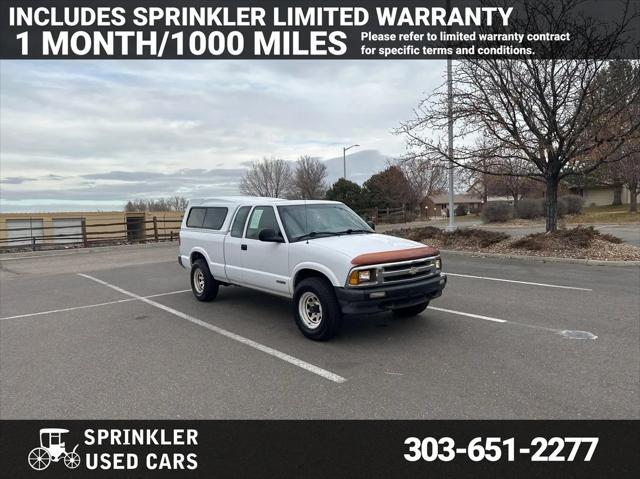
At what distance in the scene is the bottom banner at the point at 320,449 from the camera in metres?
2.89

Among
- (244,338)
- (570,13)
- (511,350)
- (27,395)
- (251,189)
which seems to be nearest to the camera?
(27,395)

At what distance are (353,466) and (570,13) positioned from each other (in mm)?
13732

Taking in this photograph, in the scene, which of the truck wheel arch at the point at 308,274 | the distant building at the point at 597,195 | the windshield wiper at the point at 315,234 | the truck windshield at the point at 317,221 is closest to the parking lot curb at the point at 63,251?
the truck windshield at the point at 317,221

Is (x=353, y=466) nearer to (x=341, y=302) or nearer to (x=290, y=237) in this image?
(x=341, y=302)

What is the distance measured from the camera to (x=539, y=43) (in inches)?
477

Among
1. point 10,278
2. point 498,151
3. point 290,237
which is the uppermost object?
point 498,151

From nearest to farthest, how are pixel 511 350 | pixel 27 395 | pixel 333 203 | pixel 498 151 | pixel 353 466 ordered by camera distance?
1. pixel 353 466
2. pixel 27 395
3. pixel 511 350
4. pixel 333 203
5. pixel 498 151

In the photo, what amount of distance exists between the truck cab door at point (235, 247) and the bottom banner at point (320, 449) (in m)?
3.56

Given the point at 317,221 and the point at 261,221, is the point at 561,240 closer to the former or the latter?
the point at 317,221

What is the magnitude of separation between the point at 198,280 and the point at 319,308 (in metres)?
3.55

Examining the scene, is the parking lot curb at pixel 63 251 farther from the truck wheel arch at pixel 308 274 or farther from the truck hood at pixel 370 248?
the truck hood at pixel 370 248

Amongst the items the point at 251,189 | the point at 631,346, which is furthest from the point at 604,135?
the point at 251,189

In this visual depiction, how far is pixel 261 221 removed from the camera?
263 inches

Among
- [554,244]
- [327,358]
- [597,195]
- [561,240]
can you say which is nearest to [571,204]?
[561,240]
